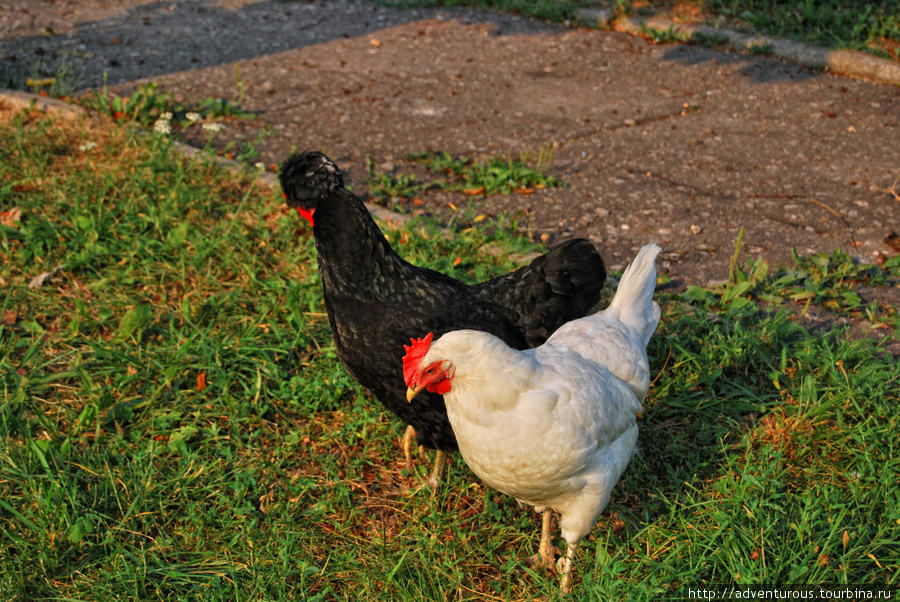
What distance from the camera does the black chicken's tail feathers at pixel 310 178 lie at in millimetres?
2762

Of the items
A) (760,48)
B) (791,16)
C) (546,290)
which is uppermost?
(791,16)

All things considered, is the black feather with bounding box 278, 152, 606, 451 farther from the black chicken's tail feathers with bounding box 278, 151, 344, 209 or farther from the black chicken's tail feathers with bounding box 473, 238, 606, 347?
the black chicken's tail feathers with bounding box 473, 238, 606, 347

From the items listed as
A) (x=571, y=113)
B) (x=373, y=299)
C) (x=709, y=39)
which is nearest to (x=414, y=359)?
(x=373, y=299)

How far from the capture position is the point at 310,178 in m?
2.77

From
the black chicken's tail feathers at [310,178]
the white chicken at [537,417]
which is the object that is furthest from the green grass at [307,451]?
the black chicken's tail feathers at [310,178]

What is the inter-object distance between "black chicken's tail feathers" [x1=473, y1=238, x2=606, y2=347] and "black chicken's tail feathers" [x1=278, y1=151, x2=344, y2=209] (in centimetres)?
84

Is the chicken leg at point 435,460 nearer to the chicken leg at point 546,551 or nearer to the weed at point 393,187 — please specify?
the chicken leg at point 546,551

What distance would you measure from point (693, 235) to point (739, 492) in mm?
2374

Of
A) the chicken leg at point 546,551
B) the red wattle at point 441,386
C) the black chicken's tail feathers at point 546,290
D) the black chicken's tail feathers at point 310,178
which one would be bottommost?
the chicken leg at point 546,551

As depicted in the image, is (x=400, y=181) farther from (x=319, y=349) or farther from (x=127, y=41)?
(x=127, y=41)

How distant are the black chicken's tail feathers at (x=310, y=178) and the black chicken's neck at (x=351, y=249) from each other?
1.9 inches

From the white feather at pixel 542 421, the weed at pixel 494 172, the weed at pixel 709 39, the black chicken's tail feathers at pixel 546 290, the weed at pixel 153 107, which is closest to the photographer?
the white feather at pixel 542 421

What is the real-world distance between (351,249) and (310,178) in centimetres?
33

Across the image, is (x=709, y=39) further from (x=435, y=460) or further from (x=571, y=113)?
(x=435, y=460)
